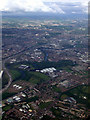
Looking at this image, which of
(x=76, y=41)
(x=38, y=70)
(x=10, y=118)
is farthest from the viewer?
(x=76, y=41)

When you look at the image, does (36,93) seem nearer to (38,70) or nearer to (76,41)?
(38,70)

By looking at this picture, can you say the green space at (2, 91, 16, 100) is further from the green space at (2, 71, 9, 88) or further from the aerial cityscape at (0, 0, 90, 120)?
the green space at (2, 71, 9, 88)

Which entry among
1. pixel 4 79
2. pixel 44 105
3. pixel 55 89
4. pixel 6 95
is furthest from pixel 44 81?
pixel 6 95

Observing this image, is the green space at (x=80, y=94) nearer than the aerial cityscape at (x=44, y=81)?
No

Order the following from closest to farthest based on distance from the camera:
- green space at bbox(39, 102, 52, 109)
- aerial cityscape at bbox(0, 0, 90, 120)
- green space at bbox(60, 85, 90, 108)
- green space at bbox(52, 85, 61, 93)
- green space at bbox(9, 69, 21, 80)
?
aerial cityscape at bbox(0, 0, 90, 120) < green space at bbox(39, 102, 52, 109) < green space at bbox(60, 85, 90, 108) < green space at bbox(52, 85, 61, 93) < green space at bbox(9, 69, 21, 80)

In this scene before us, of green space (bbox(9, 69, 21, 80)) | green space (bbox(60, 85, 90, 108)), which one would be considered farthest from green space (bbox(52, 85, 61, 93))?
green space (bbox(9, 69, 21, 80))

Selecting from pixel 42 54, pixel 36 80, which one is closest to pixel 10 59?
pixel 42 54

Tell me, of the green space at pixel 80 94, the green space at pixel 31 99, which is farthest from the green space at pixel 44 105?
the green space at pixel 80 94

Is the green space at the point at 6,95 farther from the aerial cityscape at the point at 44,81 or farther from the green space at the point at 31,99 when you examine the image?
the green space at the point at 31,99
